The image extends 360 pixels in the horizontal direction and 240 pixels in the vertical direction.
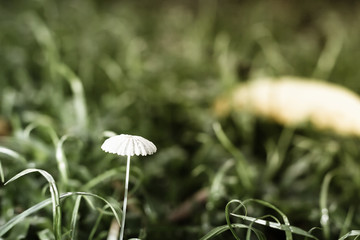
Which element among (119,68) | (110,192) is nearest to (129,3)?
(119,68)

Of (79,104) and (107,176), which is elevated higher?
(79,104)

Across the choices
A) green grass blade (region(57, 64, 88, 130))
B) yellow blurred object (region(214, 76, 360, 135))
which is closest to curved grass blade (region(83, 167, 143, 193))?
green grass blade (region(57, 64, 88, 130))

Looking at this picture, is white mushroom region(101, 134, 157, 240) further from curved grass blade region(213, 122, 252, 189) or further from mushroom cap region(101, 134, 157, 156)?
curved grass blade region(213, 122, 252, 189)

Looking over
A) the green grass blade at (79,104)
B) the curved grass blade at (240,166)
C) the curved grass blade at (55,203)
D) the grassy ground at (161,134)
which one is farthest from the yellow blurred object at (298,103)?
the curved grass blade at (55,203)

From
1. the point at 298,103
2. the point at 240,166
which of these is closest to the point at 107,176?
the point at 240,166

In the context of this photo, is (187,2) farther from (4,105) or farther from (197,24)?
(4,105)

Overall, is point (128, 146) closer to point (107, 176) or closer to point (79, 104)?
point (107, 176)

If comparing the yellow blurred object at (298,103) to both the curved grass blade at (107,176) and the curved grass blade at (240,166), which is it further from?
the curved grass blade at (107,176)
